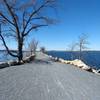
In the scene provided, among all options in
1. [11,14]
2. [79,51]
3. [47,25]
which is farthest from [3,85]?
[79,51]

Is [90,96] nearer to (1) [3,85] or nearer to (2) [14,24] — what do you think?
(1) [3,85]

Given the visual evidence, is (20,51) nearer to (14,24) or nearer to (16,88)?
(14,24)

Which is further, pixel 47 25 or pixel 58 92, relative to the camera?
pixel 47 25

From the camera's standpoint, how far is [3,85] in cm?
943

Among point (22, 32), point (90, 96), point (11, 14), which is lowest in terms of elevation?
point (90, 96)

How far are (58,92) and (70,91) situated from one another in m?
0.56

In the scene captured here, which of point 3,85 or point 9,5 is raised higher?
point 9,5

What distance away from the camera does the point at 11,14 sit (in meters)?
25.9

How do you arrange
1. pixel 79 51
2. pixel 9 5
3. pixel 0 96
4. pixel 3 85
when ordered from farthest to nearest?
pixel 79 51 < pixel 9 5 < pixel 3 85 < pixel 0 96

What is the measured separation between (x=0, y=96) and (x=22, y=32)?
19.6 m

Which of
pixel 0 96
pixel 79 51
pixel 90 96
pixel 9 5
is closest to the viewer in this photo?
pixel 0 96

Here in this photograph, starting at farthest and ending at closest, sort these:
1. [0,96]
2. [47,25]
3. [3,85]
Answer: [47,25]
[3,85]
[0,96]

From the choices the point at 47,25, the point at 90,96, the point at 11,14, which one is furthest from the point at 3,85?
the point at 47,25

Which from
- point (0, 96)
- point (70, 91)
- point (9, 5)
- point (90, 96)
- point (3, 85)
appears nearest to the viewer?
point (0, 96)
